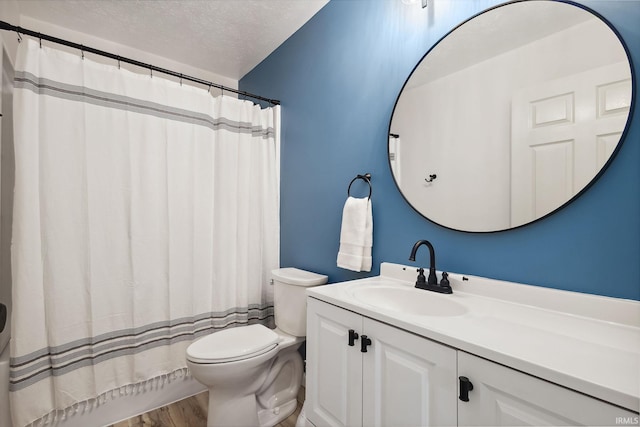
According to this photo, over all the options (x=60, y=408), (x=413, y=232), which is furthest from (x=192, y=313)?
(x=413, y=232)

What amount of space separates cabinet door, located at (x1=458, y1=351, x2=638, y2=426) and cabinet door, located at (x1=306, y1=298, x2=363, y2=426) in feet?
1.32

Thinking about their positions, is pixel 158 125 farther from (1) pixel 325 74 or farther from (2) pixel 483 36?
(2) pixel 483 36

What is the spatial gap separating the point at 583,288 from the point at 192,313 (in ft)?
6.55

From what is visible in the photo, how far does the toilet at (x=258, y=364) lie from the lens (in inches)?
56.3

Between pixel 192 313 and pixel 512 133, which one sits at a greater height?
pixel 512 133

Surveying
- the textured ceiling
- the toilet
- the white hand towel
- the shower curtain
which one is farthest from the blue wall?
the shower curtain

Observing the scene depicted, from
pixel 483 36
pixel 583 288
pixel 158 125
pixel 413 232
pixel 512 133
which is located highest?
pixel 483 36

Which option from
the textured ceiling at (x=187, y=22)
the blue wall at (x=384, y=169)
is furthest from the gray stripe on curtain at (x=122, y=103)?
the textured ceiling at (x=187, y=22)

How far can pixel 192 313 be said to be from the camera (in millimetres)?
1919

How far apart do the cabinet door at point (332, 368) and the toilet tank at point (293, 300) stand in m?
0.43

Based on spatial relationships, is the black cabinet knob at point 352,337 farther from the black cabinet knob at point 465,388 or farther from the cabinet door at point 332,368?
the black cabinet knob at point 465,388

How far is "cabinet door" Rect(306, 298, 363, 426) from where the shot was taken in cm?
107

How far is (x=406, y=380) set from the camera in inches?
35.2

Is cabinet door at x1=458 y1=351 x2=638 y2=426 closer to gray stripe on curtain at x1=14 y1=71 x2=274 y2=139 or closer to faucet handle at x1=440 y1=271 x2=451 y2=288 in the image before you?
faucet handle at x1=440 y1=271 x2=451 y2=288
